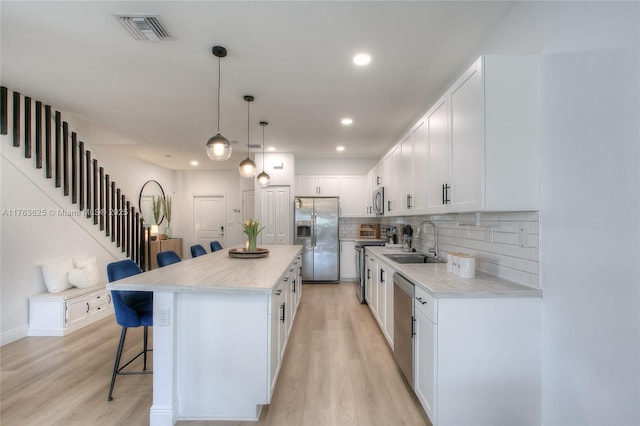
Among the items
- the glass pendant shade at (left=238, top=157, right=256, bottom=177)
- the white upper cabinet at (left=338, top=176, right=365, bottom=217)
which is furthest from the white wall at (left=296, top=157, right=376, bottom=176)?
the glass pendant shade at (left=238, top=157, right=256, bottom=177)

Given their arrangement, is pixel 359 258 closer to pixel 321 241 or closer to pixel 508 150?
pixel 321 241

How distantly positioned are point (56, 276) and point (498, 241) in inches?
185

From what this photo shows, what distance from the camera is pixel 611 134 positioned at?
1.22 metres

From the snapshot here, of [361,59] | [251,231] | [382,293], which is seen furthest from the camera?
[251,231]

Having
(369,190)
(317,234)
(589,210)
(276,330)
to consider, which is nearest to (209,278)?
(276,330)

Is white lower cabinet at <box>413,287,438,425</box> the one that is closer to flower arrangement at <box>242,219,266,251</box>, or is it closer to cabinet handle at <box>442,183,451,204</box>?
cabinet handle at <box>442,183,451,204</box>

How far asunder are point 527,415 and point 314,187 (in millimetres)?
4929

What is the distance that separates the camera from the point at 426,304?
1.78m

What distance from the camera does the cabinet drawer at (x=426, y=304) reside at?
165cm

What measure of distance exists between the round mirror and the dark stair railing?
110 cm

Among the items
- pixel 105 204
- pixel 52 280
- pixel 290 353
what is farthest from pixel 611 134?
pixel 105 204

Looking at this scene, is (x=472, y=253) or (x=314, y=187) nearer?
(x=472, y=253)

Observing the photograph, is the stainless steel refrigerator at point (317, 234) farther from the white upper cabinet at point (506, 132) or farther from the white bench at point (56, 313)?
the white upper cabinet at point (506, 132)

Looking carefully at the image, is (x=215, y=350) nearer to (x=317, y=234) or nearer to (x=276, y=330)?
(x=276, y=330)
